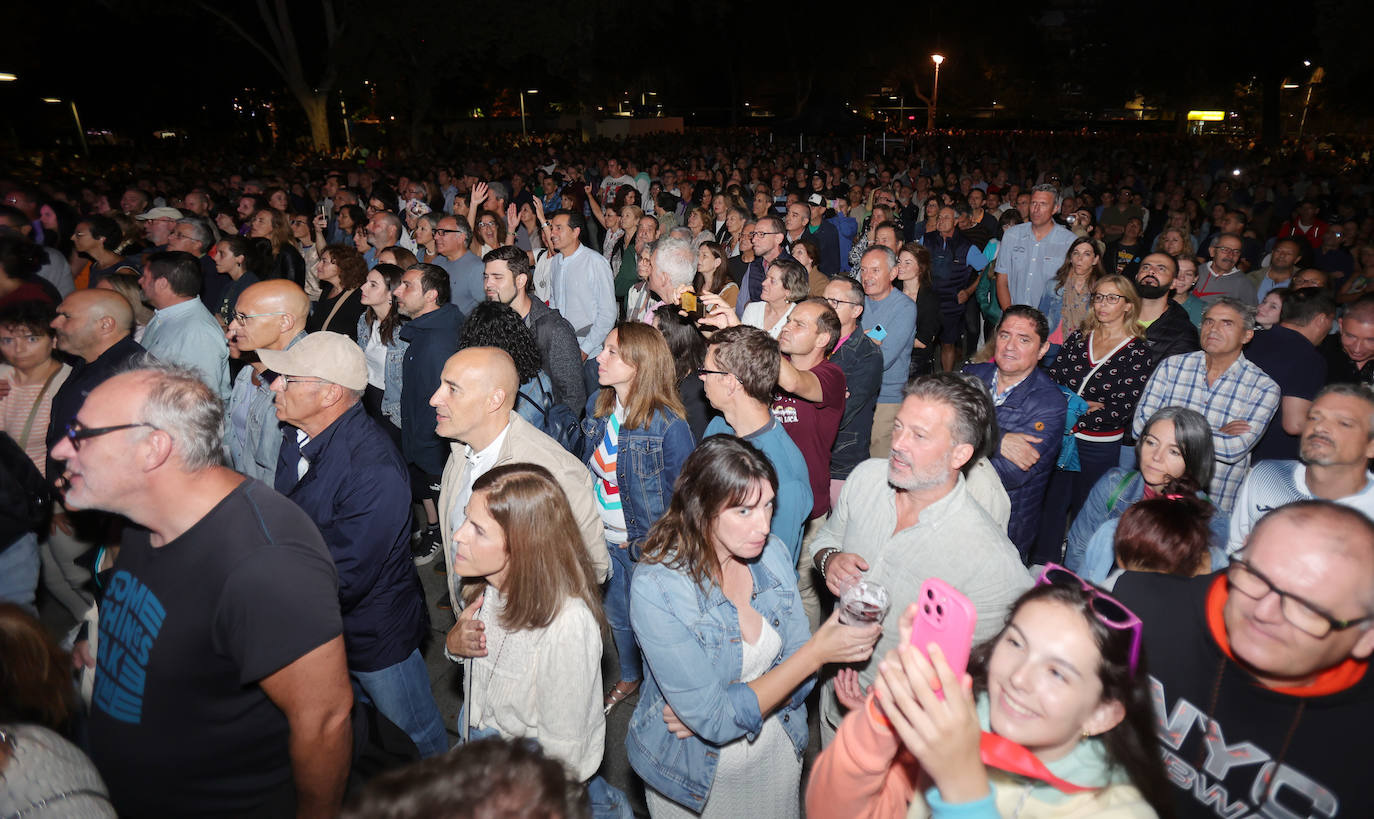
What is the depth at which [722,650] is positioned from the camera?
2.29 meters

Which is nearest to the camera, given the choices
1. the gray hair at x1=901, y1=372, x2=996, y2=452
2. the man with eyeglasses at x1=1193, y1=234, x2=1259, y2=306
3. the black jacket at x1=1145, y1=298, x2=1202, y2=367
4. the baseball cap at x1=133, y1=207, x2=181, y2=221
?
the gray hair at x1=901, y1=372, x2=996, y2=452

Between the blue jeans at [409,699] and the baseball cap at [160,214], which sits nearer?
the blue jeans at [409,699]

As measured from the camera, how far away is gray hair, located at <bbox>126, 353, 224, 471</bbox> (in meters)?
2.12

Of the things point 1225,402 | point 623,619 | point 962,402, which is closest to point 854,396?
point 962,402

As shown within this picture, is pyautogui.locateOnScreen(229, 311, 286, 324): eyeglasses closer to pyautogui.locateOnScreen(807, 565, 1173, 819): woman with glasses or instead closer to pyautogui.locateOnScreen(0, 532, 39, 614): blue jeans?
pyautogui.locateOnScreen(0, 532, 39, 614): blue jeans

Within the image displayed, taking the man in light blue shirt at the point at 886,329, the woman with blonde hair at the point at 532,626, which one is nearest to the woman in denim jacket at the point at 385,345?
the woman with blonde hair at the point at 532,626

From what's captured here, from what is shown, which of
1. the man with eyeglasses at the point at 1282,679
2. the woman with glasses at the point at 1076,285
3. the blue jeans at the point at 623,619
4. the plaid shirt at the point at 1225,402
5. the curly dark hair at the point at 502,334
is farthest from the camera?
the woman with glasses at the point at 1076,285

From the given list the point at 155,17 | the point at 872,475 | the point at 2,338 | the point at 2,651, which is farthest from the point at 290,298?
the point at 155,17

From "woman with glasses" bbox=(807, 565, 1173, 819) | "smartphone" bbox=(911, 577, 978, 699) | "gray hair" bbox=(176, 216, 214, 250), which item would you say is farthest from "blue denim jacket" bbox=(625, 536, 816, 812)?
"gray hair" bbox=(176, 216, 214, 250)

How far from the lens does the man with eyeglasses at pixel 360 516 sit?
3.06 metres

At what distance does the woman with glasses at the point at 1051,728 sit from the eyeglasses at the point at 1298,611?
0.37 metres

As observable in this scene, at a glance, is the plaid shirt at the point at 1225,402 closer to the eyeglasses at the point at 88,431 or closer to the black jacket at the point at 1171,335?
the black jacket at the point at 1171,335

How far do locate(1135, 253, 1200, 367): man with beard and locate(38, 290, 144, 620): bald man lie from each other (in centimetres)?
670

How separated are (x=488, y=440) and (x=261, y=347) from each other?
188 centimetres
